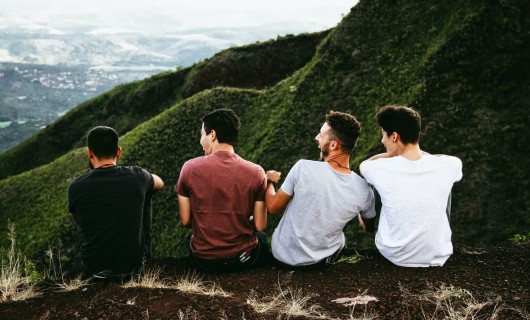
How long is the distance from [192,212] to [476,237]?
9540 millimetres

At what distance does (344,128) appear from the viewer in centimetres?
586

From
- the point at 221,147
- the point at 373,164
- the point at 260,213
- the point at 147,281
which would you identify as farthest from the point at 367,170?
the point at 147,281

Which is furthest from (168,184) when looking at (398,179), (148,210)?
(398,179)

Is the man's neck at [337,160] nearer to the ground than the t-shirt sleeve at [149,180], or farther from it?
farther from it

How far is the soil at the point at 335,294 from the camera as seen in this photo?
16.3 ft

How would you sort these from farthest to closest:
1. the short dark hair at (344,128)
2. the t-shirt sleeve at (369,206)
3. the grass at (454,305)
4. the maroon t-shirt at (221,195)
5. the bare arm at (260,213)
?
1. the bare arm at (260,213)
2. the maroon t-shirt at (221,195)
3. the t-shirt sleeve at (369,206)
4. the short dark hair at (344,128)
5. the grass at (454,305)

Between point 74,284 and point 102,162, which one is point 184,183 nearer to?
point 102,162

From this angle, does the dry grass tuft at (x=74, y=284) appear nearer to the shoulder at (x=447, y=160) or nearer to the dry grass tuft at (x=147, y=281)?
the dry grass tuft at (x=147, y=281)

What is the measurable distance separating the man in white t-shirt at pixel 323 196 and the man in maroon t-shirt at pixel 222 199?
1.05 ft

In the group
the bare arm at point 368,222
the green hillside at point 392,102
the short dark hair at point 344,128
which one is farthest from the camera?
the green hillside at point 392,102

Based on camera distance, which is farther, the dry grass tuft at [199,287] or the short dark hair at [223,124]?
the short dark hair at [223,124]

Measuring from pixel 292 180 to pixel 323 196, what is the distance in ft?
1.45

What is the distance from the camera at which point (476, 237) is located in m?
13.0

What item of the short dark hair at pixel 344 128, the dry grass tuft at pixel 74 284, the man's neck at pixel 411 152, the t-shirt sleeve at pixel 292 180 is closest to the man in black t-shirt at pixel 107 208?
the dry grass tuft at pixel 74 284
